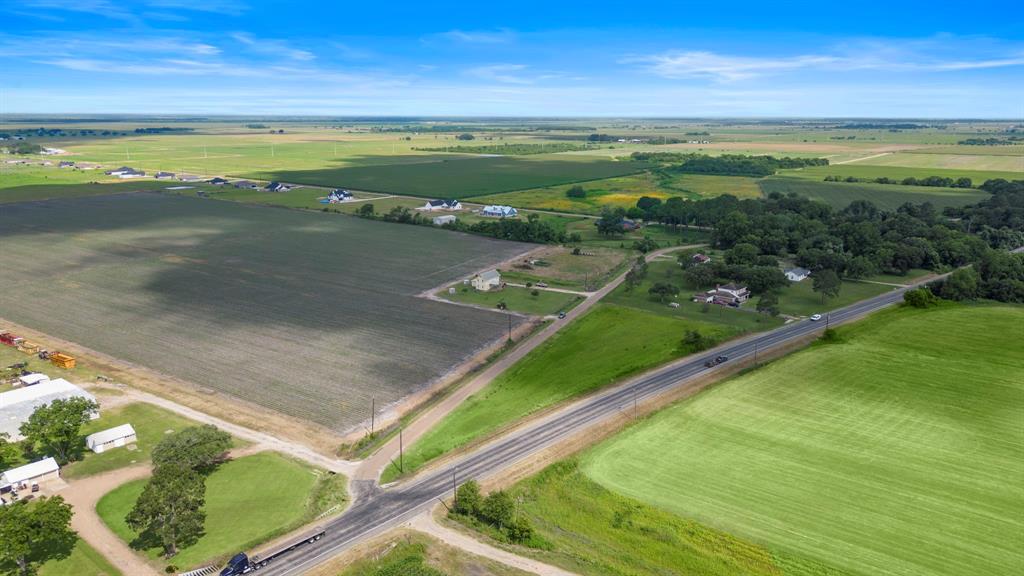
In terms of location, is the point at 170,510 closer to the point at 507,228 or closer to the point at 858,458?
the point at 858,458

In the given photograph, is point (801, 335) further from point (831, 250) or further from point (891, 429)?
point (831, 250)

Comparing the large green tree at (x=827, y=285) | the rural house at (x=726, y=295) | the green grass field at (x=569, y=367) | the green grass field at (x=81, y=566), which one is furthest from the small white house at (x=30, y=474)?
the large green tree at (x=827, y=285)

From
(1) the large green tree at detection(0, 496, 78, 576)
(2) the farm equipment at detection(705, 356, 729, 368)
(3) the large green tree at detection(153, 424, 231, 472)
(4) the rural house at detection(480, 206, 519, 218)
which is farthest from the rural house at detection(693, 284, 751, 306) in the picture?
(1) the large green tree at detection(0, 496, 78, 576)

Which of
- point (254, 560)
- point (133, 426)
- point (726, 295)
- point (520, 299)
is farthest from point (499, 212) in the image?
point (254, 560)

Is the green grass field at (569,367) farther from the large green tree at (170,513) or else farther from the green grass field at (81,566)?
the green grass field at (81,566)

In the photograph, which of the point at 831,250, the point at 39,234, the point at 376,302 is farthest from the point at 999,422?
the point at 39,234

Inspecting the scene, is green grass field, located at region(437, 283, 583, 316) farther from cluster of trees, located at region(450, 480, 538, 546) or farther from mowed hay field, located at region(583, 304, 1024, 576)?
cluster of trees, located at region(450, 480, 538, 546)
